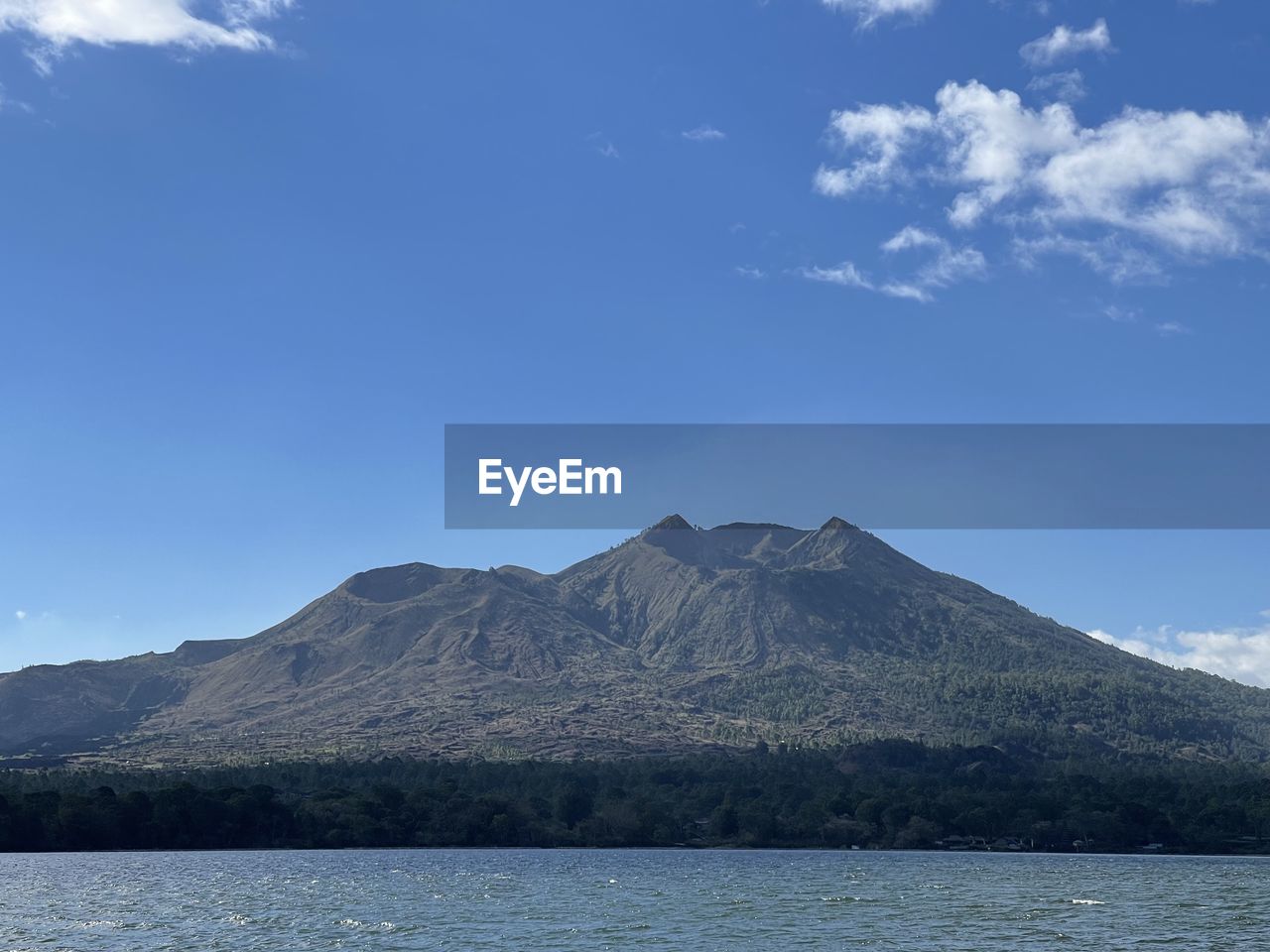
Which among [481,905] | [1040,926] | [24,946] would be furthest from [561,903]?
[24,946]

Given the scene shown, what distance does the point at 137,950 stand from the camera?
394 feet

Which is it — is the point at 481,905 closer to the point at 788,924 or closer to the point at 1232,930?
the point at 788,924

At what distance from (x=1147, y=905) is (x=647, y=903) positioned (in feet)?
207

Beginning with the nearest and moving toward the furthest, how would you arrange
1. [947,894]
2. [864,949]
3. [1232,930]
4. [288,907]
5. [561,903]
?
[864,949] → [1232,930] → [288,907] → [561,903] → [947,894]

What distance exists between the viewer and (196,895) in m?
177

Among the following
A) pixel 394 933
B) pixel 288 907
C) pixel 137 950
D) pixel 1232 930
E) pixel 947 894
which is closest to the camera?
pixel 137 950

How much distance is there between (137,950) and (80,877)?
88797 mm

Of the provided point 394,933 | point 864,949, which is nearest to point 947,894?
point 864,949

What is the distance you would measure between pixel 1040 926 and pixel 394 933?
6870 cm

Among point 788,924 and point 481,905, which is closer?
point 788,924

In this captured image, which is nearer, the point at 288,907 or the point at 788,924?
the point at 788,924

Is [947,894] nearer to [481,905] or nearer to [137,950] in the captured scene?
[481,905]

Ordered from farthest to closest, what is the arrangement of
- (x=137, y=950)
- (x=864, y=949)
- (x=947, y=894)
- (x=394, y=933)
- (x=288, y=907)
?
(x=947, y=894)
(x=288, y=907)
(x=394, y=933)
(x=864, y=949)
(x=137, y=950)

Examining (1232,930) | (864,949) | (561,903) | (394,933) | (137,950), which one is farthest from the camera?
(561,903)
